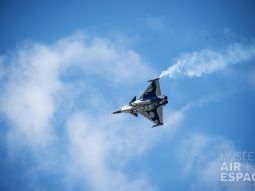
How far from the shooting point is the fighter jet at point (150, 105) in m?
110

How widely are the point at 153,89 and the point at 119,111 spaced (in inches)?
439

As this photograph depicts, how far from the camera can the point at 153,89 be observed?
113 m

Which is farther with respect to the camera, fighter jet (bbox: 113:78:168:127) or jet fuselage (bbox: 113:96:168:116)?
fighter jet (bbox: 113:78:168:127)

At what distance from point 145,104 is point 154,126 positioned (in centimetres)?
898

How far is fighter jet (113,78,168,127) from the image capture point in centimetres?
11025

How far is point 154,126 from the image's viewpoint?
382 ft

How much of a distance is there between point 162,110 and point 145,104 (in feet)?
24.9

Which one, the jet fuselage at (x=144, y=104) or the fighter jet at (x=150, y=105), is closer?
the jet fuselage at (x=144, y=104)

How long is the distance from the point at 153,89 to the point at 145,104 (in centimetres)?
519

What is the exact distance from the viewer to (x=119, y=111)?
112 metres

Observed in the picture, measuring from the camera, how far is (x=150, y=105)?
11106cm

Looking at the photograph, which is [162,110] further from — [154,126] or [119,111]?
[119,111]

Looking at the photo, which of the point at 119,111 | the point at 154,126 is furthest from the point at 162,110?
the point at 119,111

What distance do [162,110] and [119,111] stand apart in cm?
1277
